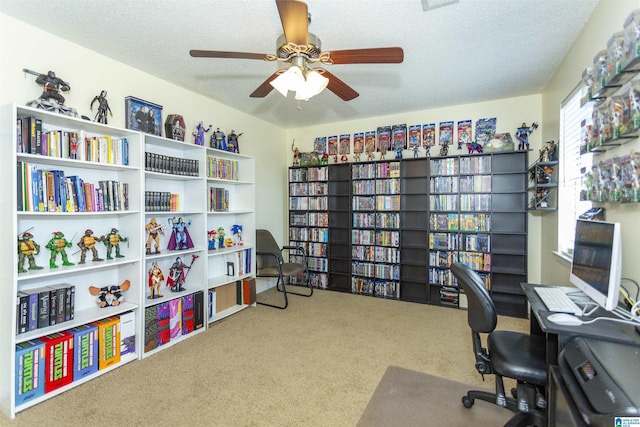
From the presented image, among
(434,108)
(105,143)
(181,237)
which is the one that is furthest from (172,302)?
(434,108)

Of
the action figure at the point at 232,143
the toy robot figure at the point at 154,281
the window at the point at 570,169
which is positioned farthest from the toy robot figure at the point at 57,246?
the window at the point at 570,169

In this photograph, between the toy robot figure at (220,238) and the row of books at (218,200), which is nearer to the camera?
the row of books at (218,200)

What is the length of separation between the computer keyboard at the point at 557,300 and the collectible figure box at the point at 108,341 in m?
2.79

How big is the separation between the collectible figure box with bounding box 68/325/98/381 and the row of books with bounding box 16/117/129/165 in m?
1.20

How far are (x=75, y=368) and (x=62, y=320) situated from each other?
1.09 ft

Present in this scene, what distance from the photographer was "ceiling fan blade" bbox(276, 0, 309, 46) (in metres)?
A: 1.35

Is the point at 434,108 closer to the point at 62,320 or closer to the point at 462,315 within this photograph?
the point at 462,315

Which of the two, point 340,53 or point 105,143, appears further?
point 105,143

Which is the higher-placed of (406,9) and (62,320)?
(406,9)

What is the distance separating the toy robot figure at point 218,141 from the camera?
340 cm

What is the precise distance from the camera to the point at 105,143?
230cm

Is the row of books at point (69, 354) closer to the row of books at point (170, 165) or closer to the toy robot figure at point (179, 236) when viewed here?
the toy robot figure at point (179, 236)

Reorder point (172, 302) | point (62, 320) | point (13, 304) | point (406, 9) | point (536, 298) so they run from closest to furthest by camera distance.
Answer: point (536, 298), point (13, 304), point (406, 9), point (62, 320), point (172, 302)

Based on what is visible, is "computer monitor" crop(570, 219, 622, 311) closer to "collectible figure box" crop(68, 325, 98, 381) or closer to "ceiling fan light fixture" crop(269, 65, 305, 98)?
"ceiling fan light fixture" crop(269, 65, 305, 98)
